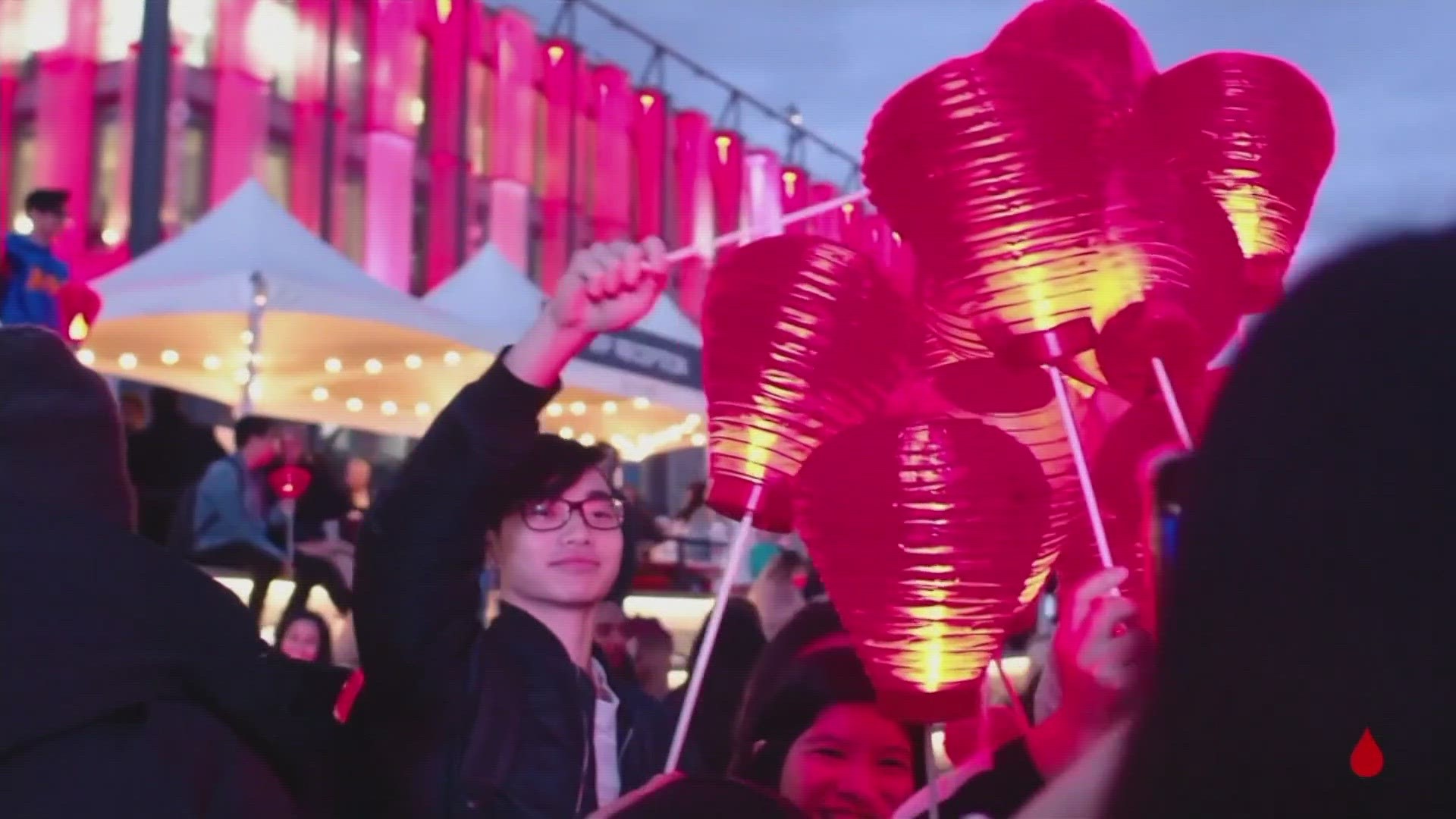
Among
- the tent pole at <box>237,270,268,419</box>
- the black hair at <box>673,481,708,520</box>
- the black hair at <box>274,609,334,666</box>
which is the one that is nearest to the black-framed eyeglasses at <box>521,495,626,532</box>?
the black hair at <box>274,609,334,666</box>

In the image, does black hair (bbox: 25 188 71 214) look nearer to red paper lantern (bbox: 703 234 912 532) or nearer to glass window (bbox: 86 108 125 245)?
red paper lantern (bbox: 703 234 912 532)

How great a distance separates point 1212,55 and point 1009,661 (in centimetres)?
381

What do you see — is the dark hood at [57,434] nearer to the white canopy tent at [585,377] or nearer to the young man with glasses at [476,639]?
the young man with glasses at [476,639]

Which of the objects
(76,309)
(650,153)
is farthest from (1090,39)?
(650,153)

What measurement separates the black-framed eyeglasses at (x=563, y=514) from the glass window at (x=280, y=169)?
1466cm

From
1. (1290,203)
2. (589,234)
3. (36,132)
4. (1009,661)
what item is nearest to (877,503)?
(1290,203)

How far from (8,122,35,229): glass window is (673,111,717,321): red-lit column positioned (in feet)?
27.7

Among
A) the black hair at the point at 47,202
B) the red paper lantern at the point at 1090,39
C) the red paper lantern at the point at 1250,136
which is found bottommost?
the red paper lantern at the point at 1250,136

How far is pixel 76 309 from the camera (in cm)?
632

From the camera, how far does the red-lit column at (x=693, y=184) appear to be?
822 inches

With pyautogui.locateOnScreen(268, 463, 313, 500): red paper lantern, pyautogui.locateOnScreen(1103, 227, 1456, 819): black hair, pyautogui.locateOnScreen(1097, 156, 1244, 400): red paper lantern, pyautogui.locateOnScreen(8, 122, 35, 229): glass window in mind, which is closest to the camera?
pyautogui.locateOnScreen(1103, 227, 1456, 819): black hair

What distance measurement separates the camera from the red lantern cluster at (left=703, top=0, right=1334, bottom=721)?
1936 millimetres

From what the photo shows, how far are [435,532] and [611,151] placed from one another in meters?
18.7

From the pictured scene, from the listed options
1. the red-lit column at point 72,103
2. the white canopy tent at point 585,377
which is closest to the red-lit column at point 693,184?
the red-lit column at point 72,103
